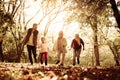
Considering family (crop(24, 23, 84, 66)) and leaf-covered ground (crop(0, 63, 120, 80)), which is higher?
family (crop(24, 23, 84, 66))

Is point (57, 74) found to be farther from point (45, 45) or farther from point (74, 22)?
point (74, 22)

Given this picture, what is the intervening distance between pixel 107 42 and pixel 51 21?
11.6m

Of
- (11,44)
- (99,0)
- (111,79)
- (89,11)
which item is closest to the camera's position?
(111,79)

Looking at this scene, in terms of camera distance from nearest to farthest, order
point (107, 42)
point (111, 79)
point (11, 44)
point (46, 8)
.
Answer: point (111, 79) → point (107, 42) → point (46, 8) → point (11, 44)

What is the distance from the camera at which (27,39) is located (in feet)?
47.2

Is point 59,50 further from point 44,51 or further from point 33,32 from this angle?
point 33,32

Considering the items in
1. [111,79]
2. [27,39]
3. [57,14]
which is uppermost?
[57,14]

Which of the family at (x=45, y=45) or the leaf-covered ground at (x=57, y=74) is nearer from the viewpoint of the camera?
the leaf-covered ground at (x=57, y=74)

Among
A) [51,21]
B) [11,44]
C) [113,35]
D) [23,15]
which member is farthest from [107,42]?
[11,44]

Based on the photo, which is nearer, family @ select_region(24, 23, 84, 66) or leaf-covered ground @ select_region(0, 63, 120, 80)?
leaf-covered ground @ select_region(0, 63, 120, 80)

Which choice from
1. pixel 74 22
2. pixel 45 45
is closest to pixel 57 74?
pixel 45 45

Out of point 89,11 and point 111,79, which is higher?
point 89,11

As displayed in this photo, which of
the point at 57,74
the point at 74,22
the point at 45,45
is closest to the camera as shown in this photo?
the point at 57,74

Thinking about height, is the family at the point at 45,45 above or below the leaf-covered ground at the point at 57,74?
above
